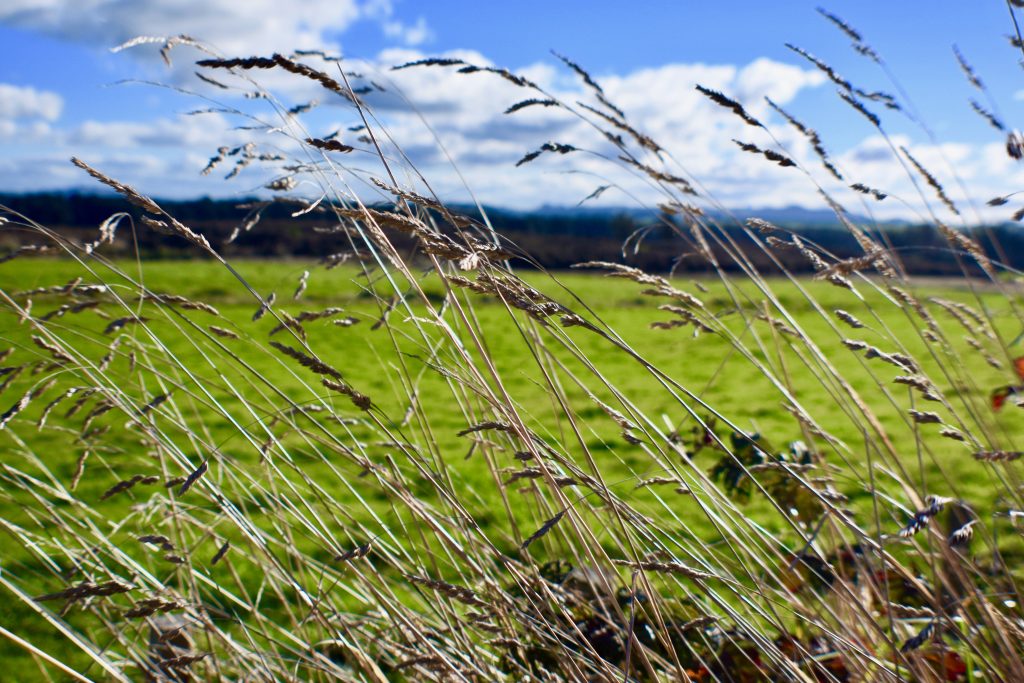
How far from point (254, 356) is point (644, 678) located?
5.04 meters

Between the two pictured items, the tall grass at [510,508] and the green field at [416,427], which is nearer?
the tall grass at [510,508]

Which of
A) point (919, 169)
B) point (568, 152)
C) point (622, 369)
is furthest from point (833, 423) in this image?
point (568, 152)

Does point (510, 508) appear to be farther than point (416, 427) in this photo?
No

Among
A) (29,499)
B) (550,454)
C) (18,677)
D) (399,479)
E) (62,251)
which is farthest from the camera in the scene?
(29,499)

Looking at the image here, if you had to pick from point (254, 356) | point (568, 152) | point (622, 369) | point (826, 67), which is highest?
point (826, 67)

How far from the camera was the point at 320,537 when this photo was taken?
1.45 meters

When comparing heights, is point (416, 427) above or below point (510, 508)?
below

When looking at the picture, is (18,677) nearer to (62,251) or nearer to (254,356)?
(62,251)

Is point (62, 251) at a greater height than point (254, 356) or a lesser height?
greater

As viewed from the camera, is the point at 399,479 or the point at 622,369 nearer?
the point at 399,479

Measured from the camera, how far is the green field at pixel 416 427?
150 cm

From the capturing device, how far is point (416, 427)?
389 cm

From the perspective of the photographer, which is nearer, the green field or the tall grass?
the tall grass

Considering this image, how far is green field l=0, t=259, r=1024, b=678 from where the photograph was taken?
1505mm
